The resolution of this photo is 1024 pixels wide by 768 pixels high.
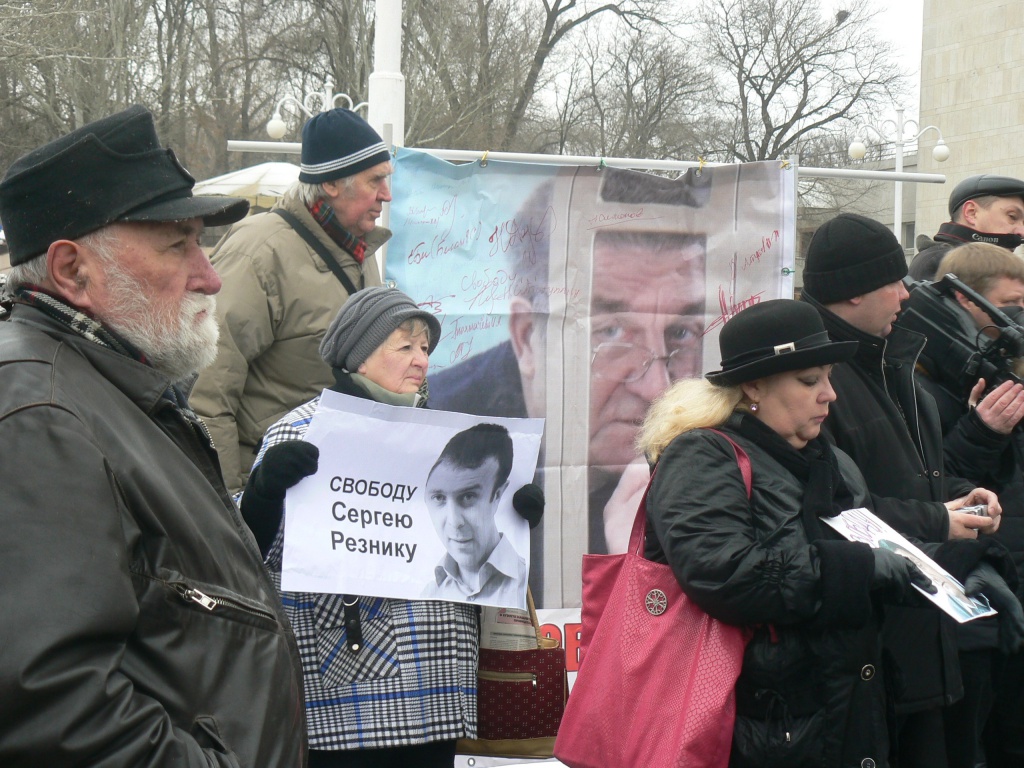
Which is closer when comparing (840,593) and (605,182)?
(840,593)

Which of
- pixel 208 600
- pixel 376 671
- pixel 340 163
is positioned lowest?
pixel 376 671

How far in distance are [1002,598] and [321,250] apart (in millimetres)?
2265

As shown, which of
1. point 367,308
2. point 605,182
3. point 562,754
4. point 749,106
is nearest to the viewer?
point 562,754

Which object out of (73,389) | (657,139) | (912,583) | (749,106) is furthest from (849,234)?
(749,106)

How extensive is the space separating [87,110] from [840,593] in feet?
72.7

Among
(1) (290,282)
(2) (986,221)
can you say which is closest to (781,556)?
(1) (290,282)

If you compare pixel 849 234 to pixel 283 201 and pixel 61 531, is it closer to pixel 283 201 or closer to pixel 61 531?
pixel 283 201

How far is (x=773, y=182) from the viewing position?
4848 mm

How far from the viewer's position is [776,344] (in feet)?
9.44

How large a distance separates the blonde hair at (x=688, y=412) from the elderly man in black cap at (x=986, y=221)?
205cm

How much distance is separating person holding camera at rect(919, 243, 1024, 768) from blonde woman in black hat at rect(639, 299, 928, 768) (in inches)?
28.6

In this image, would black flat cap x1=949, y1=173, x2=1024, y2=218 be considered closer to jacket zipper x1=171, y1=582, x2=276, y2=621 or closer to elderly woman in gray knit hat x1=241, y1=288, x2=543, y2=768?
elderly woman in gray knit hat x1=241, y1=288, x2=543, y2=768

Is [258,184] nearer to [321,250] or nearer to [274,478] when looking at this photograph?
[321,250]
